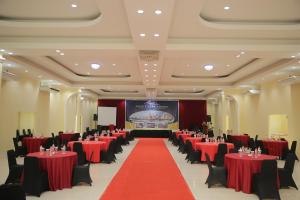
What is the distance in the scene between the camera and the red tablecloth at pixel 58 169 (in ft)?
21.1

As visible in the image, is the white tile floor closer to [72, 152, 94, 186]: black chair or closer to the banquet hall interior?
the banquet hall interior

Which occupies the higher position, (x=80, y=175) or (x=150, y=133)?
(x=150, y=133)

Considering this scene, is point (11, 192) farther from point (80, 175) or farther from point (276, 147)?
point (276, 147)

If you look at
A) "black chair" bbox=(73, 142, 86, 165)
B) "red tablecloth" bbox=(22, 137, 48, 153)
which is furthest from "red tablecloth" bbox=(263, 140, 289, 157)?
"red tablecloth" bbox=(22, 137, 48, 153)

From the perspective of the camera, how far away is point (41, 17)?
6.93m

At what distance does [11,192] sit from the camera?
11.2 feet

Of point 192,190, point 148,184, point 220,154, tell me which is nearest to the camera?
point 192,190

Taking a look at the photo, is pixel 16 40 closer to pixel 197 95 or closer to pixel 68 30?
pixel 68 30

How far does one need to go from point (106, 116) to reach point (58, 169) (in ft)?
65.6

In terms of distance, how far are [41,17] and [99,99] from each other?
828 inches

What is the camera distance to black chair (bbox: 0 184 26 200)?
3.40 m

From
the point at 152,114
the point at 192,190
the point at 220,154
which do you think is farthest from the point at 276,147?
the point at 152,114

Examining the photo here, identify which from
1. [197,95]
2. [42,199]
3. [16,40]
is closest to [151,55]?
[16,40]

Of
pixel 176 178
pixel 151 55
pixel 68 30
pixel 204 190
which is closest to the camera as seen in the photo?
pixel 204 190
